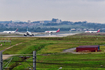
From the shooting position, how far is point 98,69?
62.1 metres

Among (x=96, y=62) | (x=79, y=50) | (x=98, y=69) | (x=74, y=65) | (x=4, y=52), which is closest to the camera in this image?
(x=98, y=69)

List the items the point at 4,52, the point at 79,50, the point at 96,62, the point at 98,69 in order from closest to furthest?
the point at 98,69 < the point at 96,62 < the point at 4,52 < the point at 79,50

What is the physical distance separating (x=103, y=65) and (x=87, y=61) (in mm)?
7027

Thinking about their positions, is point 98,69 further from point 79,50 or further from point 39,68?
point 79,50

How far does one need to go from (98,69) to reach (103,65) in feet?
21.8

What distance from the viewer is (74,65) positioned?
68188 mm

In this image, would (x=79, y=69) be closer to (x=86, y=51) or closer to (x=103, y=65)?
(x=103, y=65)

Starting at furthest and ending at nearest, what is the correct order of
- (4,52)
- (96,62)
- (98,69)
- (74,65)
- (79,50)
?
1. (79,50)
2. (4,52)
3. (96,62)
4. (74,65)
5. (98,69)

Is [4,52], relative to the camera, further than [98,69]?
Yes

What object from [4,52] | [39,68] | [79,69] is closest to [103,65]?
[79,69]

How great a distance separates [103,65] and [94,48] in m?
37.9

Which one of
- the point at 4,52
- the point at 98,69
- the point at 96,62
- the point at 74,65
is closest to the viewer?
the point at 98,69

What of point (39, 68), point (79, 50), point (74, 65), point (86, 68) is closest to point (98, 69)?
point (86, 68)

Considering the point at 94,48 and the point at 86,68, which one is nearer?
the point at 86,68
